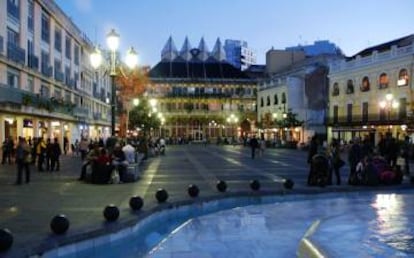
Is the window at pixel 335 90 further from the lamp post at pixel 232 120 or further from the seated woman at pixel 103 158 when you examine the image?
the lamp post at pixel 232 120

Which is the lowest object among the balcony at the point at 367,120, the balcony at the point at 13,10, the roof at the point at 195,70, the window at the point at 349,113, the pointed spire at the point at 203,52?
the balcony at the point at 367,120

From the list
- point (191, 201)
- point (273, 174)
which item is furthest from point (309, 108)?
point (191, 201)

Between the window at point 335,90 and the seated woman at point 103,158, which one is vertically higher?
the window at point 335,90

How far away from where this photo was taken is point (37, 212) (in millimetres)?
13297

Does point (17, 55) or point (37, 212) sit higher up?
point (17, 55)

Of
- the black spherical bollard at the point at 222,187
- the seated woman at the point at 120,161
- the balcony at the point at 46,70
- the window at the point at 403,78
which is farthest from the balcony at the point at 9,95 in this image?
the window at the point at 403,78

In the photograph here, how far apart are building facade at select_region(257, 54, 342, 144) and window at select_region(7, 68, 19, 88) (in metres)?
38.1

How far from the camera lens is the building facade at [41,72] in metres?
35.8

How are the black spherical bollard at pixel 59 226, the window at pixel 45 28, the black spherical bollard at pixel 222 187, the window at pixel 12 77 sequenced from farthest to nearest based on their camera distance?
the window at pixel 45 28 < the window at pixel 12 77 < the black spherical bollard at pixel 222 187 < the black spherical bollard at pixel 59 226

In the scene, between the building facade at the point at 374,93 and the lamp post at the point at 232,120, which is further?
the lamp post at the point at 232,120

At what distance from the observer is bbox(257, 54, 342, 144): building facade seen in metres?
73.7

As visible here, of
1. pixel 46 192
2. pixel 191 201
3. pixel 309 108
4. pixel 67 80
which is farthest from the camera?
pixel 309 108

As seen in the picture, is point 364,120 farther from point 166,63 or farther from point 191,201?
point 166,63

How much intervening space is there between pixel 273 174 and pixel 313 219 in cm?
1161
